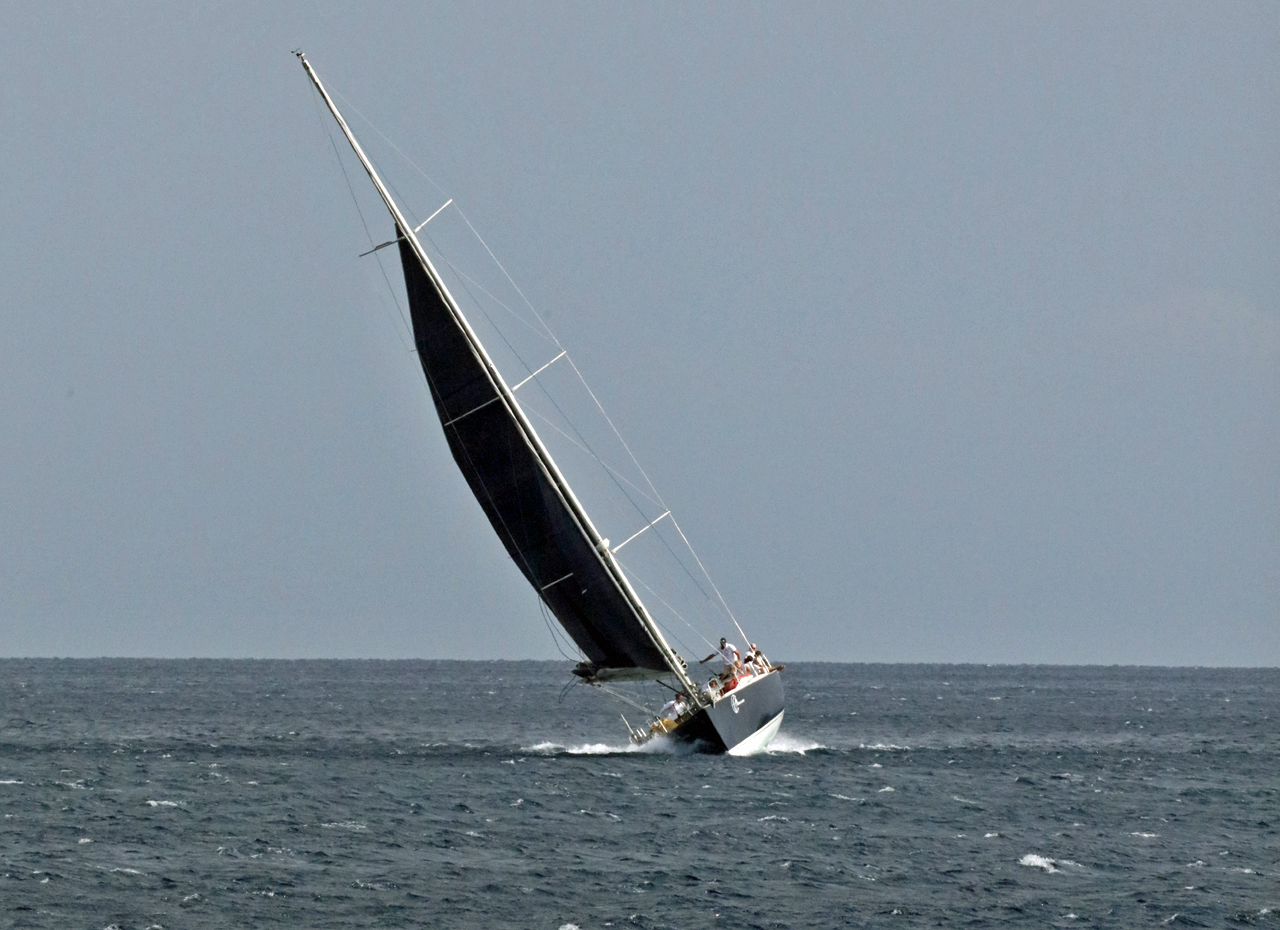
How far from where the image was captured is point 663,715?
48969 mm

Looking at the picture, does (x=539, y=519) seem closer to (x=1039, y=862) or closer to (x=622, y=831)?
(x=622, y=831)

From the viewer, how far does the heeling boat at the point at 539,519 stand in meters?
44.3

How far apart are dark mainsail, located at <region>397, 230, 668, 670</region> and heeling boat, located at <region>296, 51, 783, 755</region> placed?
3cm

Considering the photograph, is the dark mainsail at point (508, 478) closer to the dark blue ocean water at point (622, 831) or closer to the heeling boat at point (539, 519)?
the heeling boat at point (539, 519)

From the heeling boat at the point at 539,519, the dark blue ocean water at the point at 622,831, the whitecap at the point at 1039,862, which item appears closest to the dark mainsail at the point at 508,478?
the heeling boat at the point at 539,519

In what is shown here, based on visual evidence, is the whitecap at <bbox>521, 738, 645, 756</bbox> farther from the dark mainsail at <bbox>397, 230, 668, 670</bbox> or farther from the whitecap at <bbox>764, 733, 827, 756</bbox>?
the dark mainsail at <bbox>397, 230, 668, 670</bbox>

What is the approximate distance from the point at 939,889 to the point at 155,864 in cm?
1413

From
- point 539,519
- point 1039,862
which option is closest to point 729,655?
point 539,519

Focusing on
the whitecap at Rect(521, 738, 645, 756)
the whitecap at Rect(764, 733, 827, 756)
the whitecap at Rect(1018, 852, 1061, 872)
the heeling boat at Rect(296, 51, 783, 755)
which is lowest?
the whitecap at Rect(764, 733, 827, 756)

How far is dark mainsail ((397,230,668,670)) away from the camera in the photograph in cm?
4425

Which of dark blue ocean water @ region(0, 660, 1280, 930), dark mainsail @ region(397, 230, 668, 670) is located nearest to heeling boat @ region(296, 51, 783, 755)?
dark mainsail @ region(397, 230, 668, 670)

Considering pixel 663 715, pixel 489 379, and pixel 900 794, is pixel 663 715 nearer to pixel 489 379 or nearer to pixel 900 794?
pixel 900 794

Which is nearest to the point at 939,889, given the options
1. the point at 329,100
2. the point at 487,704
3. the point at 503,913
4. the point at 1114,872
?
the point at 1114,872

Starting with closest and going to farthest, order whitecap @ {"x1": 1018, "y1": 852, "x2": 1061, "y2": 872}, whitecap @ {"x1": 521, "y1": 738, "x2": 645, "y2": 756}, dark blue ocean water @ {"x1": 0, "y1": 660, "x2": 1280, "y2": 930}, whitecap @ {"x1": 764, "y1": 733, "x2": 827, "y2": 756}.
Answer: dark blue ocean water @ {"x1": 0, "y1": 660, "x2": 1280, "y2": 930} → whitecap @ {"x1": 1018, "y1": 852, "x2": 1061, "y2": 872} → whitecap @ {"x1": 521, "y1": 738, "x2": 645, "y2": 756} → whitecap @ {"x1": 764, "y1": 733, "x2": 827, "y2": 756}
